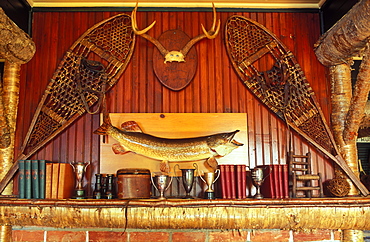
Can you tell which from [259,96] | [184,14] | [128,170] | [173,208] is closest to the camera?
[173,208]

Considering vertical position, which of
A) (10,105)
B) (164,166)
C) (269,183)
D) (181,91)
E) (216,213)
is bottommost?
(216,213)

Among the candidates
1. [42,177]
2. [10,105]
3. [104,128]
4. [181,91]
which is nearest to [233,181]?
[181,91]

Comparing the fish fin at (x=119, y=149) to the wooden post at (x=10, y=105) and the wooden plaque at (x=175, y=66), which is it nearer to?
the wooden plaque at (x=175, y=66)

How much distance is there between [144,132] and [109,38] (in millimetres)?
860

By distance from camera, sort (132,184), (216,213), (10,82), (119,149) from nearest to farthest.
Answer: (216,213)
(132,184)
(119,149)
(10,82)

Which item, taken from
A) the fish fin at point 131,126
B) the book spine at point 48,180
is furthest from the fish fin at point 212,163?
the book spine at point 48,180

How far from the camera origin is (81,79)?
2877mm

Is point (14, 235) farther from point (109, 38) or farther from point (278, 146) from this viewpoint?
point (278, 146)

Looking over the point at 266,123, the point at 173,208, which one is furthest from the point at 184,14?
the point at 173,208

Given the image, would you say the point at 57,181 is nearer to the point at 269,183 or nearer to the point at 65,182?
the point at 65,182

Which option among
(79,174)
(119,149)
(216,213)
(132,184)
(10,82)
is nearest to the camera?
(216,213)

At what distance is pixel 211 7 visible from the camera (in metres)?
3.02

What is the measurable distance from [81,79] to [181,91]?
0.82m

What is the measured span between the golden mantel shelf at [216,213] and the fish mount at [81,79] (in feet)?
2.04
